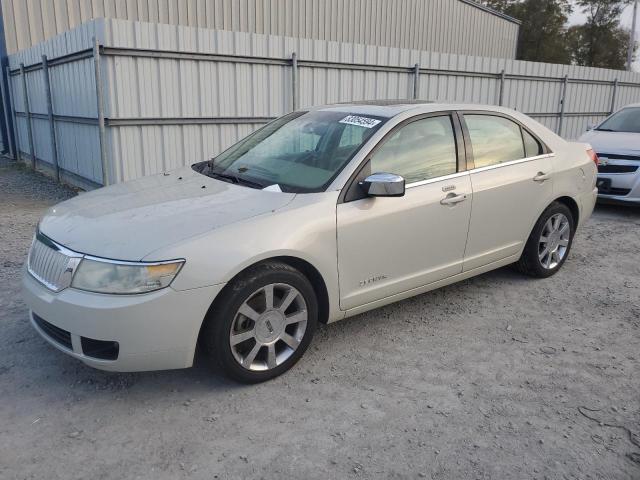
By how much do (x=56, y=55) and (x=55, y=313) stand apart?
7558 mm

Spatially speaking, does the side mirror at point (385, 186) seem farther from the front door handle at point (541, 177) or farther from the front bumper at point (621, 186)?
the front bumper at point (621, 186)

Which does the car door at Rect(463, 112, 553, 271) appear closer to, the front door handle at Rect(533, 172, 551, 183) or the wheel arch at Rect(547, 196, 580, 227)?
the front door handle at Rect(533, 172, 551, 183)

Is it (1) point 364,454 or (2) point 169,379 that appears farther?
(2) point 169,379

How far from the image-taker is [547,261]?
5082 millimetres

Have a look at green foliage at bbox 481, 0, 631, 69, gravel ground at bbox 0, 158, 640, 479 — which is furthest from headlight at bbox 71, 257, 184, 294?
green foliage at bbox 481, 0, 631, 69

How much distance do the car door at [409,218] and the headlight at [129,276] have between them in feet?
3.51

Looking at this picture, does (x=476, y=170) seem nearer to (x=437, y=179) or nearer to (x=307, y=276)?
(x=437, y=179)

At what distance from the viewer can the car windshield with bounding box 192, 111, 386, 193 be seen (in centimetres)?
366

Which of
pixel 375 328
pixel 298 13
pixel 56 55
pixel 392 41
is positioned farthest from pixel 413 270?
pixel 392 41

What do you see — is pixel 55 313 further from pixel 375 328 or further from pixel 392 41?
Result: pixel 392 41

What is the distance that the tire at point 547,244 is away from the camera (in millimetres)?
4867

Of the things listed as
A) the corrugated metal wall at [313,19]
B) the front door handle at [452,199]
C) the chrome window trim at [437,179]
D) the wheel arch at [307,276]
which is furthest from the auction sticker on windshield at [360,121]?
the corrugated metal wall at [313,19]

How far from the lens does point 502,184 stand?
4363 mm

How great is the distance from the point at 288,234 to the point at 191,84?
555cm
